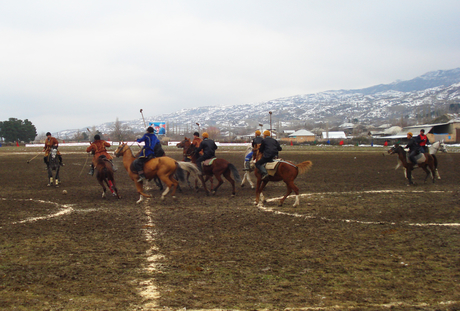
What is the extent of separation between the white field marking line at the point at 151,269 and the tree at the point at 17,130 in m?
101

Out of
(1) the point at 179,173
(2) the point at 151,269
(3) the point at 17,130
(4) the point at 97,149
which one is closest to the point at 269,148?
(1) the point at 179,173

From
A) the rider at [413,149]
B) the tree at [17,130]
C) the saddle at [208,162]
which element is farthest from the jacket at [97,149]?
the tree at [17,130]

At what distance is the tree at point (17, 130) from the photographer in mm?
96438

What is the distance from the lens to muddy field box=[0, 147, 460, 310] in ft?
16.3

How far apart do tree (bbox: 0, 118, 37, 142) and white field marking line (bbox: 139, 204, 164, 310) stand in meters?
101

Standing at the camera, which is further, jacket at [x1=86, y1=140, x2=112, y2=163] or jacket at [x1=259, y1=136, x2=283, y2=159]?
jacket at [x1=86, y1=140, x2=112, y2=163]

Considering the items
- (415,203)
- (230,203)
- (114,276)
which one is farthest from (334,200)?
(114,276)

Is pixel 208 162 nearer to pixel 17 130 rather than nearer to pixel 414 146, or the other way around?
pixel 414 146

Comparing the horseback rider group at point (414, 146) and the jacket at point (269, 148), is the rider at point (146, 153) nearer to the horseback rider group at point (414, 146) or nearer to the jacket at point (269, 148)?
the jacket at point (269, 148)

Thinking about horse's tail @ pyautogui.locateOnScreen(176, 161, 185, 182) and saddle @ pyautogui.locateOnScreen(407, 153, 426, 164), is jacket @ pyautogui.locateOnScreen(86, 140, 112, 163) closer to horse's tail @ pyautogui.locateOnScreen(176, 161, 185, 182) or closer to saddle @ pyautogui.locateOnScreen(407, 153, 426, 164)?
horse's tail @ pyautogui.locateOnScreen(176, 161, 185, 182)

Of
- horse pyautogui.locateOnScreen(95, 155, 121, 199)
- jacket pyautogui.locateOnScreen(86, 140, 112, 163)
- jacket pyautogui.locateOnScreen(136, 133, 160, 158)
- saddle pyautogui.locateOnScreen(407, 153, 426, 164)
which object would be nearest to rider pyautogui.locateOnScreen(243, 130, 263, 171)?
jacket pyautogui.locateOnScreen(136, 133, 160, 158)

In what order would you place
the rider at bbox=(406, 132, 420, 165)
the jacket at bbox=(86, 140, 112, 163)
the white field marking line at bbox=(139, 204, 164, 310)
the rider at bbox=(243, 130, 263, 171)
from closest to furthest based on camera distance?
the white field marking line at bbox=(139, 204, 164, 310), the rider at bbox=(243, 130, 263, 171), the jacket at bbox=(86, 140, 112, 163), the rider at bbox=(406, 132, 420, 165)

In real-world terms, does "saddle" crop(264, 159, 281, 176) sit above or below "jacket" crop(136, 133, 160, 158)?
below

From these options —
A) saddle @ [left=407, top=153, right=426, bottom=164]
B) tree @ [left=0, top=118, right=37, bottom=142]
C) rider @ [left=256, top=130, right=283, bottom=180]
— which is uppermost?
tree @ [left=0, top=118, right=37, bottom=142]
